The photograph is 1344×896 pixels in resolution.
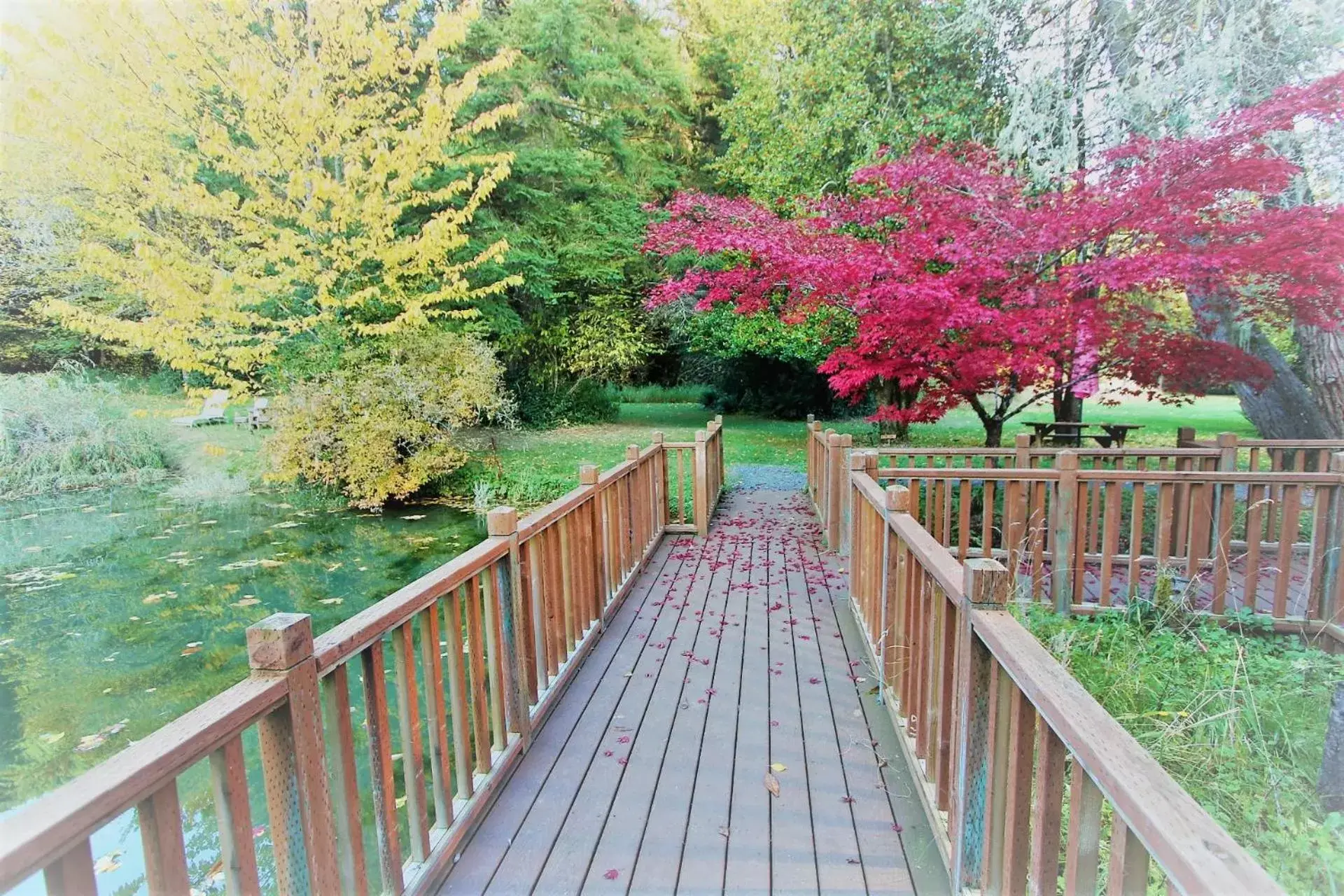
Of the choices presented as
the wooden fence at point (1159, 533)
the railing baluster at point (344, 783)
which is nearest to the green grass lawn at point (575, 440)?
the wooden fence at point (1159, 533)

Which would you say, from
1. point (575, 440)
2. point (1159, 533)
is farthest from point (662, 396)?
point (1159, 533)

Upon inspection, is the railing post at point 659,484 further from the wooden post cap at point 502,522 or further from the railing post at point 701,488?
the wooden post cap at point 502,522

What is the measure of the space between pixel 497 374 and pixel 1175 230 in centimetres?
763

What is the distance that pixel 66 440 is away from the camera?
9.83m

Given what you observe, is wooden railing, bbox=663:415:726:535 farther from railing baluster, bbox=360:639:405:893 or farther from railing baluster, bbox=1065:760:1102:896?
railing baluster, bbox=1065:760:1102:896

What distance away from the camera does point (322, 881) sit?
136cm

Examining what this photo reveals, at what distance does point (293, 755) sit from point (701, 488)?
4712 mm

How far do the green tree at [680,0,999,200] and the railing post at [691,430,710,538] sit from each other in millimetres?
4220

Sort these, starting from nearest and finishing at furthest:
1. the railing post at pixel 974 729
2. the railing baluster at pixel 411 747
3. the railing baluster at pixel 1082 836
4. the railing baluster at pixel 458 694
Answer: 1. the railing baluster at pixel 1082 836
2. the railing post at pixel 974 729
3. the railing baluster at pixel 411 747
4. the railing baluster at pixel 458 694

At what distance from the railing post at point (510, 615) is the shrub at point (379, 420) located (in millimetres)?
6565

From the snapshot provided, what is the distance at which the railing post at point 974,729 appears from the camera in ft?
5.22

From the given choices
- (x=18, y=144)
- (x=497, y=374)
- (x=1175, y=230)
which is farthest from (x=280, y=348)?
(x=1175, y=230)

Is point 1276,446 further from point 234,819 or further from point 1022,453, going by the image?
point 234,819

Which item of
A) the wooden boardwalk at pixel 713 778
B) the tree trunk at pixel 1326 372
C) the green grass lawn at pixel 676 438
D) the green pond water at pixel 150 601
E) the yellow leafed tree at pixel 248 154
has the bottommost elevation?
the green pond water at pixel 150 601
